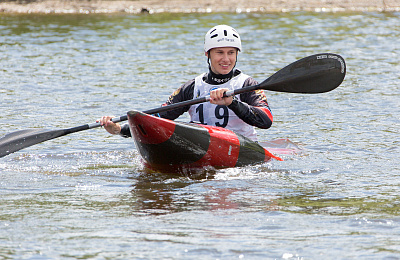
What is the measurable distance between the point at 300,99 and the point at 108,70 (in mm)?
4894

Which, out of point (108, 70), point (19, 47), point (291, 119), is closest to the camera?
point (291, 119)

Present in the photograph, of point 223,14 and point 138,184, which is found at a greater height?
point 223,14

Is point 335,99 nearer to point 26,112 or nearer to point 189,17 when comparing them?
point 26,112

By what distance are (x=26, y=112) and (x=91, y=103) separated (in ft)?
3.98

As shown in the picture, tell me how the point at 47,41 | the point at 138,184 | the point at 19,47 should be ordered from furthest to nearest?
the point at 47,41 < the point at 19,47 < the point at 138,184

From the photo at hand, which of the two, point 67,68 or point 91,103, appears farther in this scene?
point 67,68

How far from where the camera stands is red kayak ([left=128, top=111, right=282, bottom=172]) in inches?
236

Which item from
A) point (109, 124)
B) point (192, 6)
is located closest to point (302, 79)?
point (109, 124)

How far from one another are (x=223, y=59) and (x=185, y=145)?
3.70 ft

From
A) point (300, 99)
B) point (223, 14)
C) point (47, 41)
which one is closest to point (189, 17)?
point (223, 14)

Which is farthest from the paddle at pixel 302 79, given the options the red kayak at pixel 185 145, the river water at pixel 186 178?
the red kayak at pixel 185 145

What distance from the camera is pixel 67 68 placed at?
14.5m

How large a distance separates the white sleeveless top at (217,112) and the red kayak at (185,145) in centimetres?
28

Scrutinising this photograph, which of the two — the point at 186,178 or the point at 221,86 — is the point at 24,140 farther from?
the point at 221,86
